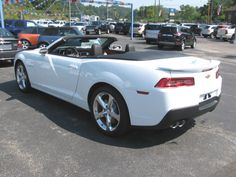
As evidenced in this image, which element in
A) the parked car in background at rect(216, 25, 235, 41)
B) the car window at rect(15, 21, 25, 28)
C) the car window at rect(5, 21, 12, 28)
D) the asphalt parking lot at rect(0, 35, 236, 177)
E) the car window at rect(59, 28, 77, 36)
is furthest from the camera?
the parked car in background at rect(216, 25, 235, 41)

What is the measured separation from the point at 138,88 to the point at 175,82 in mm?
468

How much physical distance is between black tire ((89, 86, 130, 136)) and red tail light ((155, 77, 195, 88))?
615 mm

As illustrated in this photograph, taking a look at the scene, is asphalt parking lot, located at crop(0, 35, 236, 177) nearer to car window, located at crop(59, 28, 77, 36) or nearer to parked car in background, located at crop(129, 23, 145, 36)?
car window, located at crop(59, 28, 77, 36)

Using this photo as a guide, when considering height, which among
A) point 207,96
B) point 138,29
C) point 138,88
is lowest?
point 207,96

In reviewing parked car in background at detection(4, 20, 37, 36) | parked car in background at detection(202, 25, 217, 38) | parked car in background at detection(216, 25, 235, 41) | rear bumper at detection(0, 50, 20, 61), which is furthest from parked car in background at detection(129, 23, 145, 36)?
rear bumper at detection(0, 50, 20, 61)

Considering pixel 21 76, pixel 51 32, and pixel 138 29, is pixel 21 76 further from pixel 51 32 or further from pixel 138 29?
pixel 138 29

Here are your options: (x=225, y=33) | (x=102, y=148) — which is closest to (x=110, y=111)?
(x=102, y=148)

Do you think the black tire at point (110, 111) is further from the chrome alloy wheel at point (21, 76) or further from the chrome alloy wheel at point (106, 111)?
the chrome alloy wheel at point (21, 76)

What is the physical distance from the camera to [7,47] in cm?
1005

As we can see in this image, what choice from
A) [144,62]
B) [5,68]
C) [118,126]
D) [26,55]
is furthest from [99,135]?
[5,68]

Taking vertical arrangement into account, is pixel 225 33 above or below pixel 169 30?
below

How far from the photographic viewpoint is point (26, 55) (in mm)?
6070

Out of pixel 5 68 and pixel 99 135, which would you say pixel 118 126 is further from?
pixel 5 68

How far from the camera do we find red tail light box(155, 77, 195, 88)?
11.3 feet
